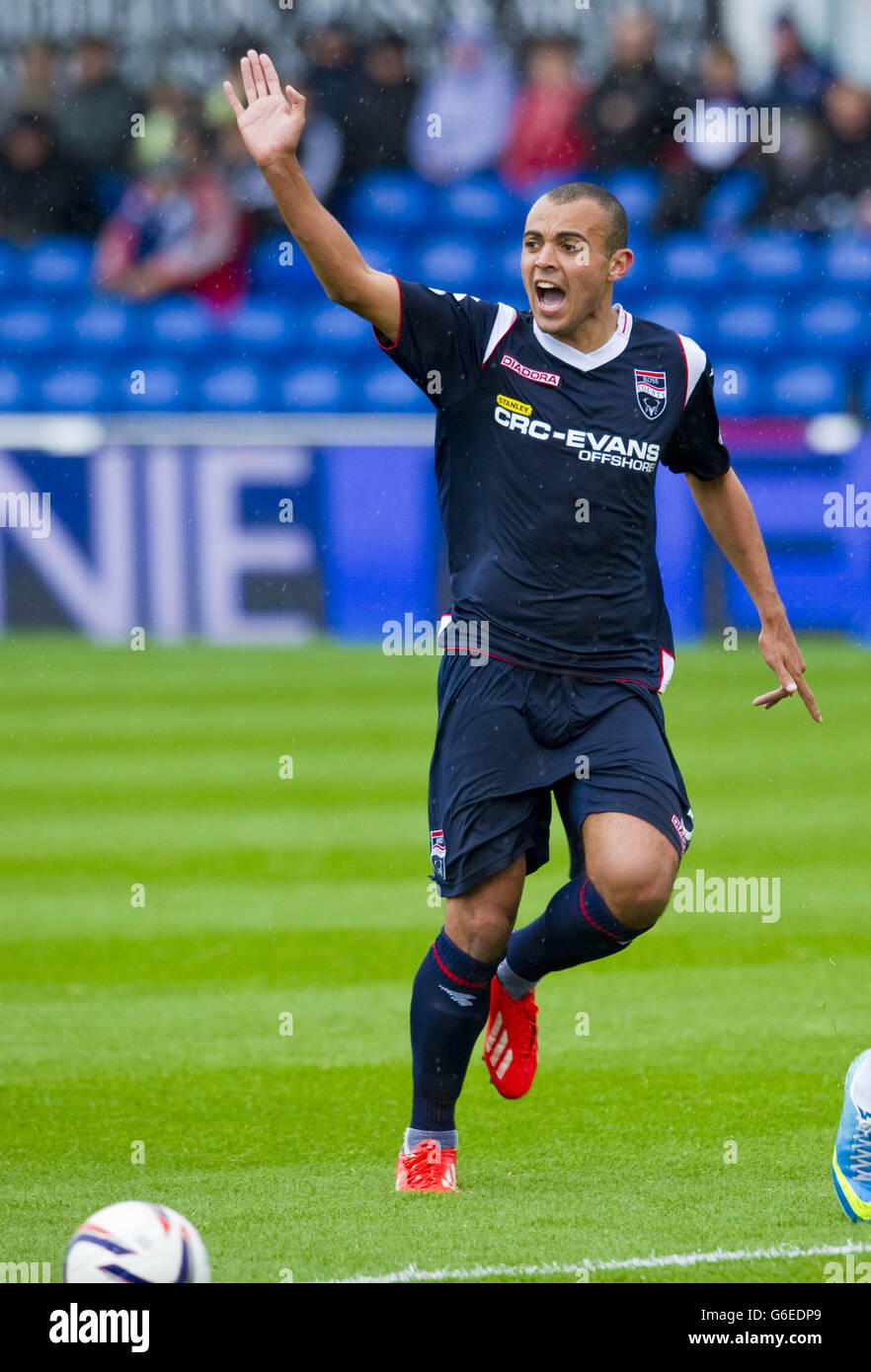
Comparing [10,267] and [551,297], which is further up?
[10,267]

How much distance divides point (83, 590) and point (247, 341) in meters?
3.93

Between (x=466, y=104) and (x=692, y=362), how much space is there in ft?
45.2

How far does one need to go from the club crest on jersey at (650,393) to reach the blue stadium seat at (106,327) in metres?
13.3

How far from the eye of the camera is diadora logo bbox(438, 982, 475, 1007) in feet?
15.1

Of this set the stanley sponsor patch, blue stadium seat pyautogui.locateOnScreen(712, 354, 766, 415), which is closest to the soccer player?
the stanley sponsor patch

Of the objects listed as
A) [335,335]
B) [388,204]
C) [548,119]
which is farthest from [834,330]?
[335,335]

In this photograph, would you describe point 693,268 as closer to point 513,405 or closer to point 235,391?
point 235,391

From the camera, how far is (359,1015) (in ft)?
20.7

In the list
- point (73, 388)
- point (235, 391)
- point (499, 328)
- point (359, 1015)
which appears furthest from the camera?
point (73, 388)

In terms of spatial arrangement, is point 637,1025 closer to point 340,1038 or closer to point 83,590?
point 340,1038

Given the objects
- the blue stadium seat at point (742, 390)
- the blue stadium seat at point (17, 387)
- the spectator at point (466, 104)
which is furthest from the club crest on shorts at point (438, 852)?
the spectator at point (466, 104)

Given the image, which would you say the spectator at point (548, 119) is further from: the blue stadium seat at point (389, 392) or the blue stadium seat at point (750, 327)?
the blue stadium seat at point (389, 392)

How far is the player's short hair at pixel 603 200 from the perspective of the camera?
4.63 m

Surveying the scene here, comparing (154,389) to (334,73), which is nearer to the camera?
(154,389)
